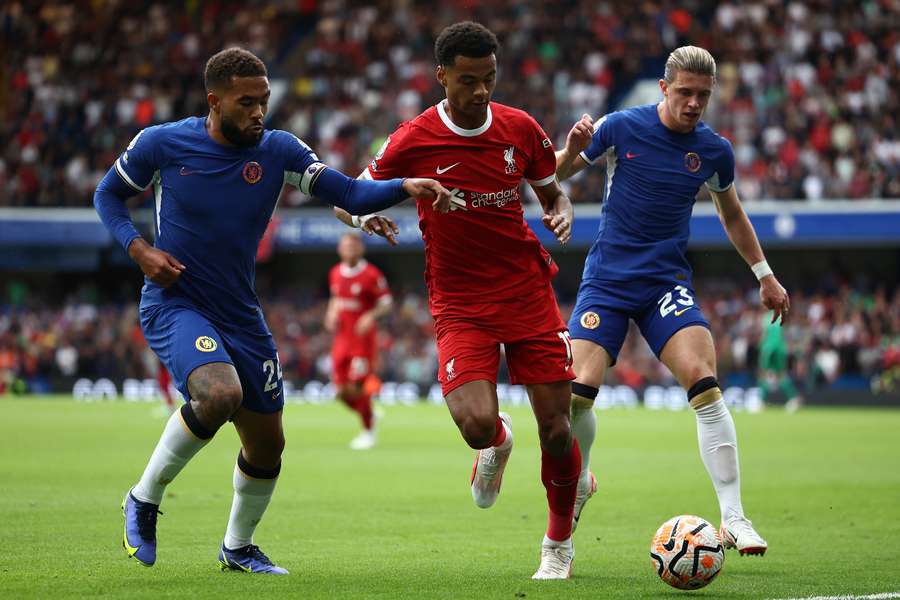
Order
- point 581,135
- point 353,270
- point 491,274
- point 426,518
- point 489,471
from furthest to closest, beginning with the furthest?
point 353,270
point 426,518
point 581,135
point 489,471
point 491,274

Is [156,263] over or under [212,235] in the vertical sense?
under

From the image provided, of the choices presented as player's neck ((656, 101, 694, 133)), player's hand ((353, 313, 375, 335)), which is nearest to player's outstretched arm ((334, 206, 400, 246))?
player's neck ((656, 101, 694, 133))

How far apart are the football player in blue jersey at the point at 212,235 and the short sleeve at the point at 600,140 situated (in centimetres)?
197

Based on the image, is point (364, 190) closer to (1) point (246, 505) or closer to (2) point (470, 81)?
(2) point (470, 81)

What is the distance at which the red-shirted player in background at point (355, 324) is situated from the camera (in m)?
17.5

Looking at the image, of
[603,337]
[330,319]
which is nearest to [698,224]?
[330,319]

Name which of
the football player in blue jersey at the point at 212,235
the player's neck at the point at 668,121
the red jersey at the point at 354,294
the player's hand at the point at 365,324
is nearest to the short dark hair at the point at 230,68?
the football player in blue jersey at the point at 212,235

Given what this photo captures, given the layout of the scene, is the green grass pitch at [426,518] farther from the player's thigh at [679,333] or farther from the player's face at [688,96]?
the player's face at [688,96]

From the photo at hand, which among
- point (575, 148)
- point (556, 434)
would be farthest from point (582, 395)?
point (575, 148)

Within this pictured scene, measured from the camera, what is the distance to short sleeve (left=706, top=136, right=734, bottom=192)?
8352 millimetres

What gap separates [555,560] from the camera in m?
7.20

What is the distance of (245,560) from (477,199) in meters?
2.31

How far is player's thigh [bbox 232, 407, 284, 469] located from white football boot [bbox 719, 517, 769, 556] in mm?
2506

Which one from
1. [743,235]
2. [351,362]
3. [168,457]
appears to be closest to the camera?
[168,457]
